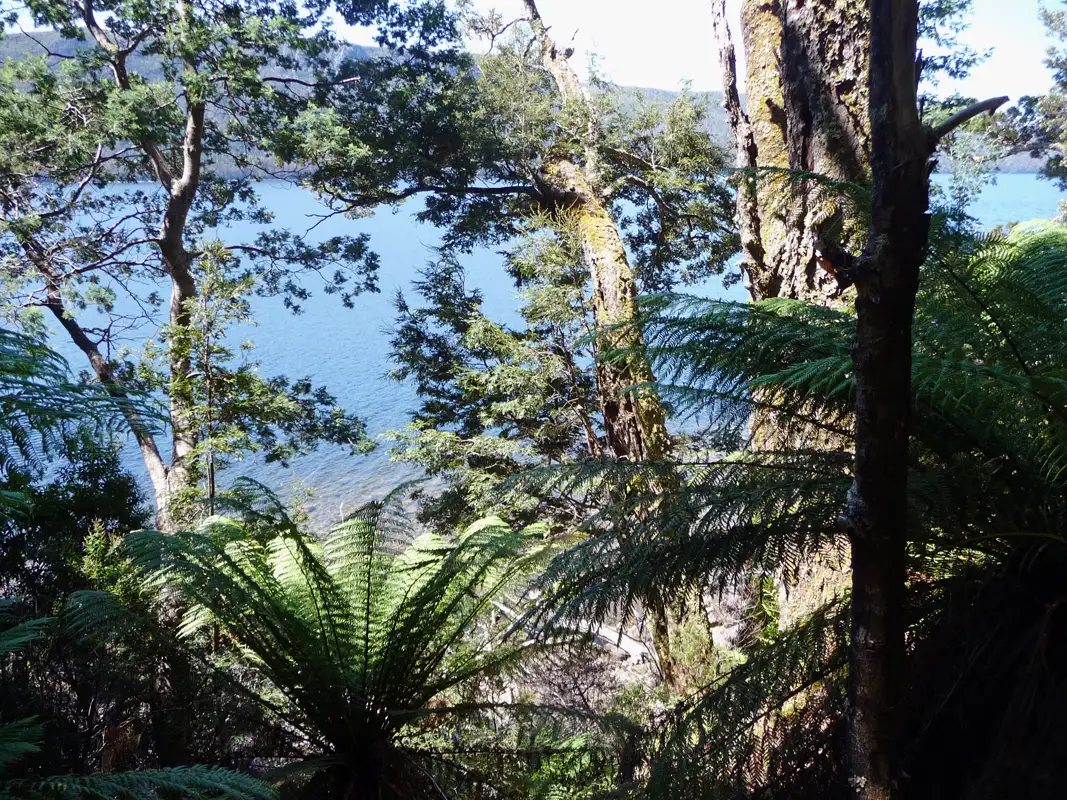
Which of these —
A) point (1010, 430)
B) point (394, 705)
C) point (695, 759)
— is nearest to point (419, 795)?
point (394, 705)

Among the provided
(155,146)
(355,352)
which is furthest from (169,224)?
(355,352)

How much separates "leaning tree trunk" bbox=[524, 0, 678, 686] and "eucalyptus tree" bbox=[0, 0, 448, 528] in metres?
2.15

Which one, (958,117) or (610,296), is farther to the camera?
(610,296)

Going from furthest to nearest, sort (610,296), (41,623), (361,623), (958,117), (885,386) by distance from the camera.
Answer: (610,296) < (361,623) < (41,623) < (885,386) < (958,117)

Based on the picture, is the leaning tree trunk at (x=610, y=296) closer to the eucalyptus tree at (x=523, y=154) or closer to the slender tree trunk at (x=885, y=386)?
the eucalyptus tree at (x=523, y=154)

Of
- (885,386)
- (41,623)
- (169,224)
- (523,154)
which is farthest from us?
(523,154)

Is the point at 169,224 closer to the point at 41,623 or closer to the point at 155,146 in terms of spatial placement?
the point at 155,146

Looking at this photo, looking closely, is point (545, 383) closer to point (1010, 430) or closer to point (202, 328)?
point (202, 328)

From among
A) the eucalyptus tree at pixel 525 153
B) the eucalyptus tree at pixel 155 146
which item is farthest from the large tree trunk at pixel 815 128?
the eucalyptus tree at pixel 155 146

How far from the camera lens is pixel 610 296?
5426 mm

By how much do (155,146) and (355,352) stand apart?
8.28 m

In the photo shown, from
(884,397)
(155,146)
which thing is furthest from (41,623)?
(155,146)

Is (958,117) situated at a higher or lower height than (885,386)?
higher

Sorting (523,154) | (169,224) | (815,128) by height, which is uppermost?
(523,154)
